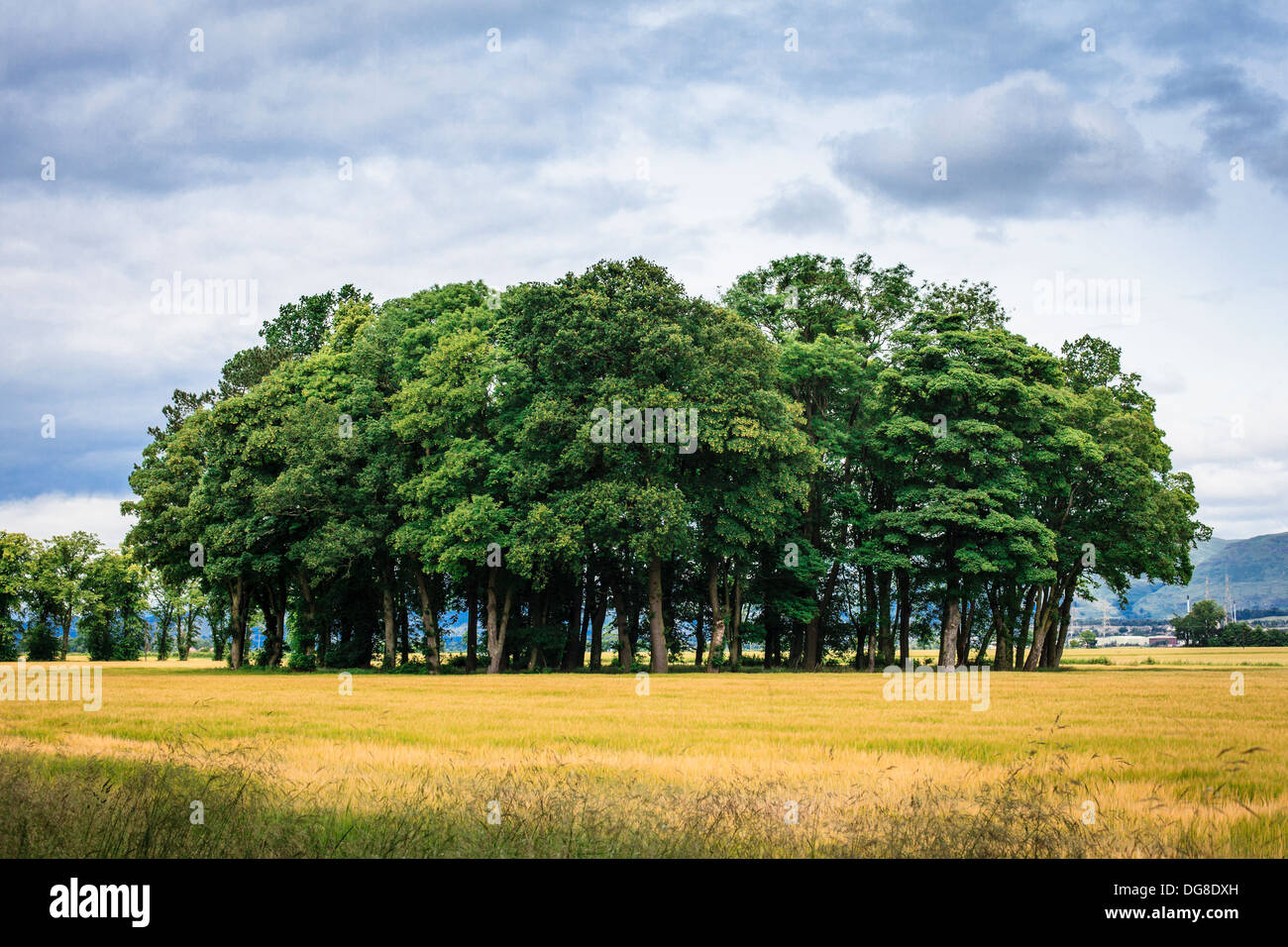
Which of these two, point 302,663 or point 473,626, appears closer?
point 473,626

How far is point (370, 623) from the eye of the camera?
6303cm

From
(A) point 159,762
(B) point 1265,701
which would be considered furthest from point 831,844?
(B) point 1265,701

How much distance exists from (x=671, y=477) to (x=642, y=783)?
3647cm

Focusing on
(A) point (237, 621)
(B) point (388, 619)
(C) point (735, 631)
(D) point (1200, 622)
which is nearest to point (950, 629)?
(C) point (735, 631)

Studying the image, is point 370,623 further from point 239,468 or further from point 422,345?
point 422,345

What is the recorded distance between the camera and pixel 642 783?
10453 millimetres

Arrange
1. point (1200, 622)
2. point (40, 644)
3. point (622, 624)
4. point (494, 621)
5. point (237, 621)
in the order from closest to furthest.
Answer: point (494, 621)
point (622, 624)
point (237, 621)
point (40, 644)
point (1200, 622)

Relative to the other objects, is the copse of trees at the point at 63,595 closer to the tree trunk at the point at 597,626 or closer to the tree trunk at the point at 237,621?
the tree trunk at the point at 237,621

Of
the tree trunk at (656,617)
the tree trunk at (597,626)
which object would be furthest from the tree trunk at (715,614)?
the tree trunk at (597,626)

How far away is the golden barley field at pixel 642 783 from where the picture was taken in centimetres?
746

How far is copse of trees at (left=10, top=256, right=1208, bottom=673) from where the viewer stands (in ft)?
149

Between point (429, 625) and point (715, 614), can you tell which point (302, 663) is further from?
point (715, 614)

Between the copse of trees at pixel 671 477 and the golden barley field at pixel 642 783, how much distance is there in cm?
2419
